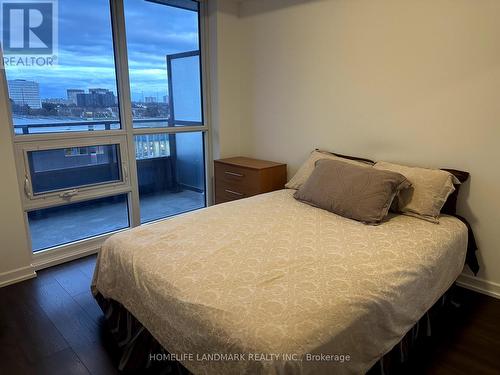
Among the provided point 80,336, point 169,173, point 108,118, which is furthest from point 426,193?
point 108,118

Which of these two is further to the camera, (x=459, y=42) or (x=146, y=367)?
(x=459, y=42)

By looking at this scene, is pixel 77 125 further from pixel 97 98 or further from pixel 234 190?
pixel 234 190

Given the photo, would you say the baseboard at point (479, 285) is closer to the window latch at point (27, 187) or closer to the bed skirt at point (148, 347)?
the bed skirt at point (148, 347)

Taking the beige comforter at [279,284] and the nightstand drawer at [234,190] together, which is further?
the nightstand drawer at [234,190]

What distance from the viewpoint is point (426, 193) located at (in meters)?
2.21

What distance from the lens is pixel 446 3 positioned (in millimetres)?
2242

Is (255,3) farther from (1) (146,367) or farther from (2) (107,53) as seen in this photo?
(1) (146,367)

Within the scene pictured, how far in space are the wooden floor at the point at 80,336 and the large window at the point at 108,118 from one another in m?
0.69

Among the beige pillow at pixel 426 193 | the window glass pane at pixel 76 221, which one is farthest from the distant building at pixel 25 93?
the beige pillow at pixel 426 193

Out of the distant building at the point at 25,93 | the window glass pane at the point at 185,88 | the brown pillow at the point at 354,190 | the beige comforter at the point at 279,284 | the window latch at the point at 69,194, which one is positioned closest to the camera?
the beige comforter at the point at 279,284

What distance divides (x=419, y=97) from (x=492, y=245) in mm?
1141

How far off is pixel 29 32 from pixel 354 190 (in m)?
2.60

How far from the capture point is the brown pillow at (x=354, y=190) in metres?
2.14

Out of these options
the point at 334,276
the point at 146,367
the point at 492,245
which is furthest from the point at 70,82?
the point at 492,245
